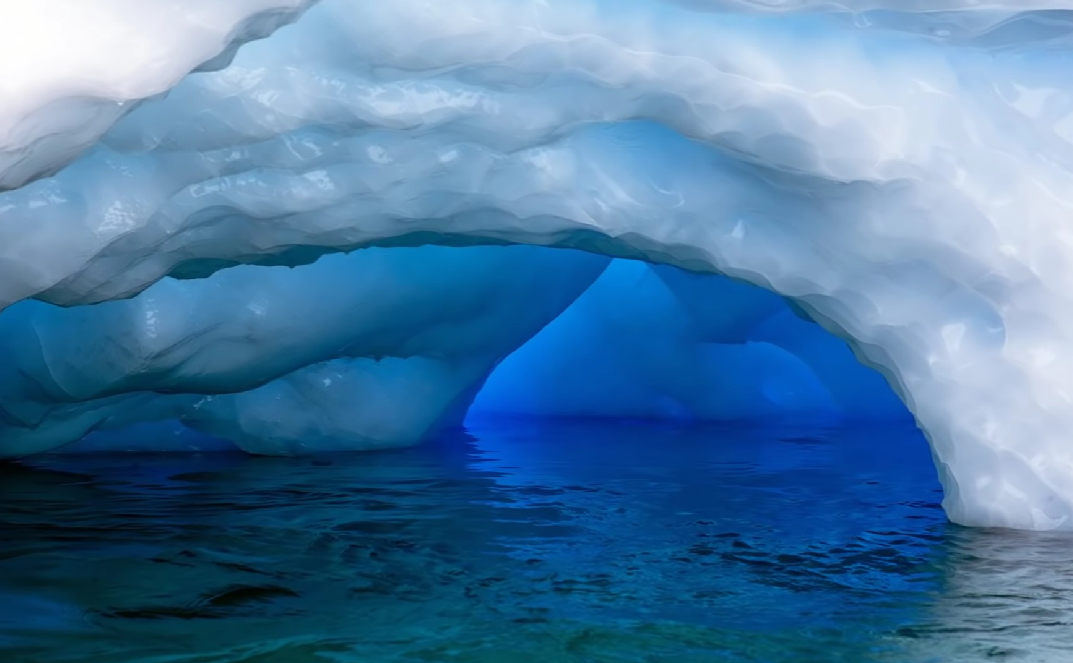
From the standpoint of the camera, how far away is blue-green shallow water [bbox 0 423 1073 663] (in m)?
2.02

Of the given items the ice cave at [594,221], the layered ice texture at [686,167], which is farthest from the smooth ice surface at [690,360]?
the layered ice texture at [686,167]

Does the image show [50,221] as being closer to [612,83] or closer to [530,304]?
[612,83]

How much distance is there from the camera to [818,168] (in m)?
3.07

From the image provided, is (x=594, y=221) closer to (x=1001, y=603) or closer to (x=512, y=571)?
(x=512, y=571)

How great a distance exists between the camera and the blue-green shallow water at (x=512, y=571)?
2021 mm

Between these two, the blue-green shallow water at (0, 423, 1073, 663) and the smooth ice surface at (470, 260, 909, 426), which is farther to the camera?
the smooth ice surface at (470, 260, 909, 426)

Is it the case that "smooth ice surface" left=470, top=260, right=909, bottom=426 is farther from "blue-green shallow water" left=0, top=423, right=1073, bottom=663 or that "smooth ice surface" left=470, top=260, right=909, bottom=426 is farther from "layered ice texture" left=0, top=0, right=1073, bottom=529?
"layered ice texture" left=0, top=0, right=1073, bottom=529

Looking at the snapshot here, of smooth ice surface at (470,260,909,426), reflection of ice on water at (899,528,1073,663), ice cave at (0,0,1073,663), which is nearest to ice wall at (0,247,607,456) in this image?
ice cave at (0,0,1073,663)

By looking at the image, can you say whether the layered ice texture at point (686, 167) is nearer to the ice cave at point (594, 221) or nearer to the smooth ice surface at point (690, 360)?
the ice cave at point (594, 221)

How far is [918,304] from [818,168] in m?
0.52

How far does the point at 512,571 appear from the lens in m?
2.66

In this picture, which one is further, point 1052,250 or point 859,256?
point 859,256

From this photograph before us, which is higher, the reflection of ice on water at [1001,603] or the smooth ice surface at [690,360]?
the smooth ice surface at [690,360]

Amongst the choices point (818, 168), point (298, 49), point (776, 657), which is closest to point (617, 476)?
point (818, 168)
